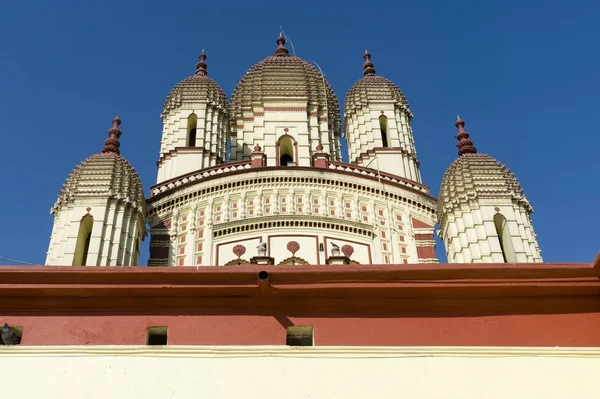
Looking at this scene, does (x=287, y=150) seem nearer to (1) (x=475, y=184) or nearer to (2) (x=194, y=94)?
(2) (x=194, y=94)

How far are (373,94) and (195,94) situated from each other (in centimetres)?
680

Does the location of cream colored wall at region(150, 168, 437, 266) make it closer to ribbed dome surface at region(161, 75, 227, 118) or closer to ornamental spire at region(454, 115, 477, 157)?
ornamental spire at region(454, 115, 477, 157)

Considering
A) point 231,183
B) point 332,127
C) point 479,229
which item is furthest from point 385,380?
point 332,127

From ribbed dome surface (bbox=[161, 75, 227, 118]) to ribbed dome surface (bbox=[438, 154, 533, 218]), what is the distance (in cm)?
1092

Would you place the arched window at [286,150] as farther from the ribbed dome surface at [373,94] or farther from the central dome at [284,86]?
the ribbed dome surface at [373,94]

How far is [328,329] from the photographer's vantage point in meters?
8.73

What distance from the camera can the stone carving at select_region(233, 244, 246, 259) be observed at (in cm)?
2045

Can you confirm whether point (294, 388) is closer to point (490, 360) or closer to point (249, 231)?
point (490, 360)

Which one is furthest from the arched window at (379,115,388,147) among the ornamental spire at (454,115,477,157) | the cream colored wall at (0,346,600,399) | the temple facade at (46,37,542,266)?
the cream colored wall at (0,346,600,399)

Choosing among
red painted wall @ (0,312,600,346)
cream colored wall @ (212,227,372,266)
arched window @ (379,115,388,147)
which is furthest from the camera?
arched window @ (379,115,388,147)

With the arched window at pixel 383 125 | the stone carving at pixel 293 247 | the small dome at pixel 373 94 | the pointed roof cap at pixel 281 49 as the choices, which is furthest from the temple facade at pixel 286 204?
the pointed roof cap at pixel 281 49

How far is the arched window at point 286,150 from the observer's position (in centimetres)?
2627

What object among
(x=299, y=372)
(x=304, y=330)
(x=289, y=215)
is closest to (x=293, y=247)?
(x=289, y=215)

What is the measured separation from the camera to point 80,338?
338 inches
